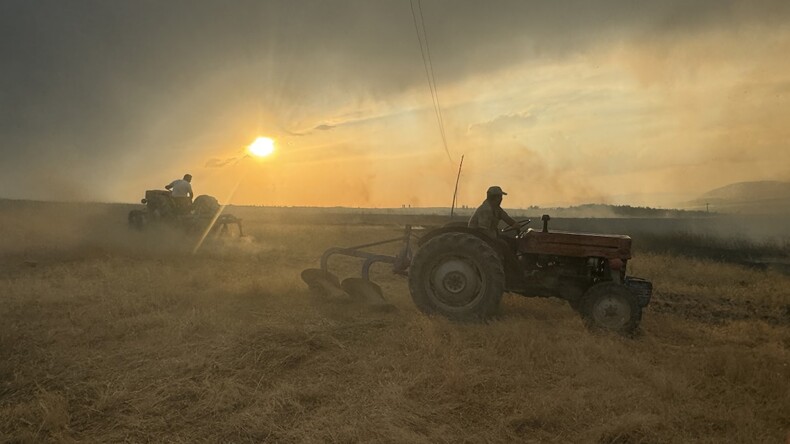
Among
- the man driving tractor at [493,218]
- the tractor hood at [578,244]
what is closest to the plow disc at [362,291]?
the man driving tractor at [493,218]

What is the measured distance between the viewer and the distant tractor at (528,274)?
6727 millimetres

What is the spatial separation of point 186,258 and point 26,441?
10.2m

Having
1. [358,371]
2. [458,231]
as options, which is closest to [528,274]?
[458,231]

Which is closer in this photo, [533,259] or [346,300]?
[533,259]

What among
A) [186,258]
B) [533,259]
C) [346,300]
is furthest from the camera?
[186,258]

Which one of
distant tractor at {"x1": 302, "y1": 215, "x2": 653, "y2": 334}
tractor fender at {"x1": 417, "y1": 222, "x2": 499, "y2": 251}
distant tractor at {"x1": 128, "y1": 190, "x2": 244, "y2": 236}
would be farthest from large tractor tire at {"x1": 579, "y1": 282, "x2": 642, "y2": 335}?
distant tractor at {"x1": 128, "y1": 190, "x2": 244, "y2": 236}

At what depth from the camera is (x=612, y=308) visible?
670cm

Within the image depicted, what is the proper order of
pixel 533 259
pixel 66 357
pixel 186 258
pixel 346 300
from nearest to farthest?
pixel 66 357 < pixel 533 259 < pixel 346 300 < pixel 186 258

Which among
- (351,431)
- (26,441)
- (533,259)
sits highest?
(533,259)

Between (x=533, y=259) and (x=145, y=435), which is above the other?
(x=533, y=259)

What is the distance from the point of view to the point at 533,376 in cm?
493

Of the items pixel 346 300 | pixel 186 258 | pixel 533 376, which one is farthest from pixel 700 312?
pixel 186 258

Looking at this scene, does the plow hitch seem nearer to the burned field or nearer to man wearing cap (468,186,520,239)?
the burned field

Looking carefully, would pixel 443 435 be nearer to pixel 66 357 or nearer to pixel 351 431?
pixel 351 431
